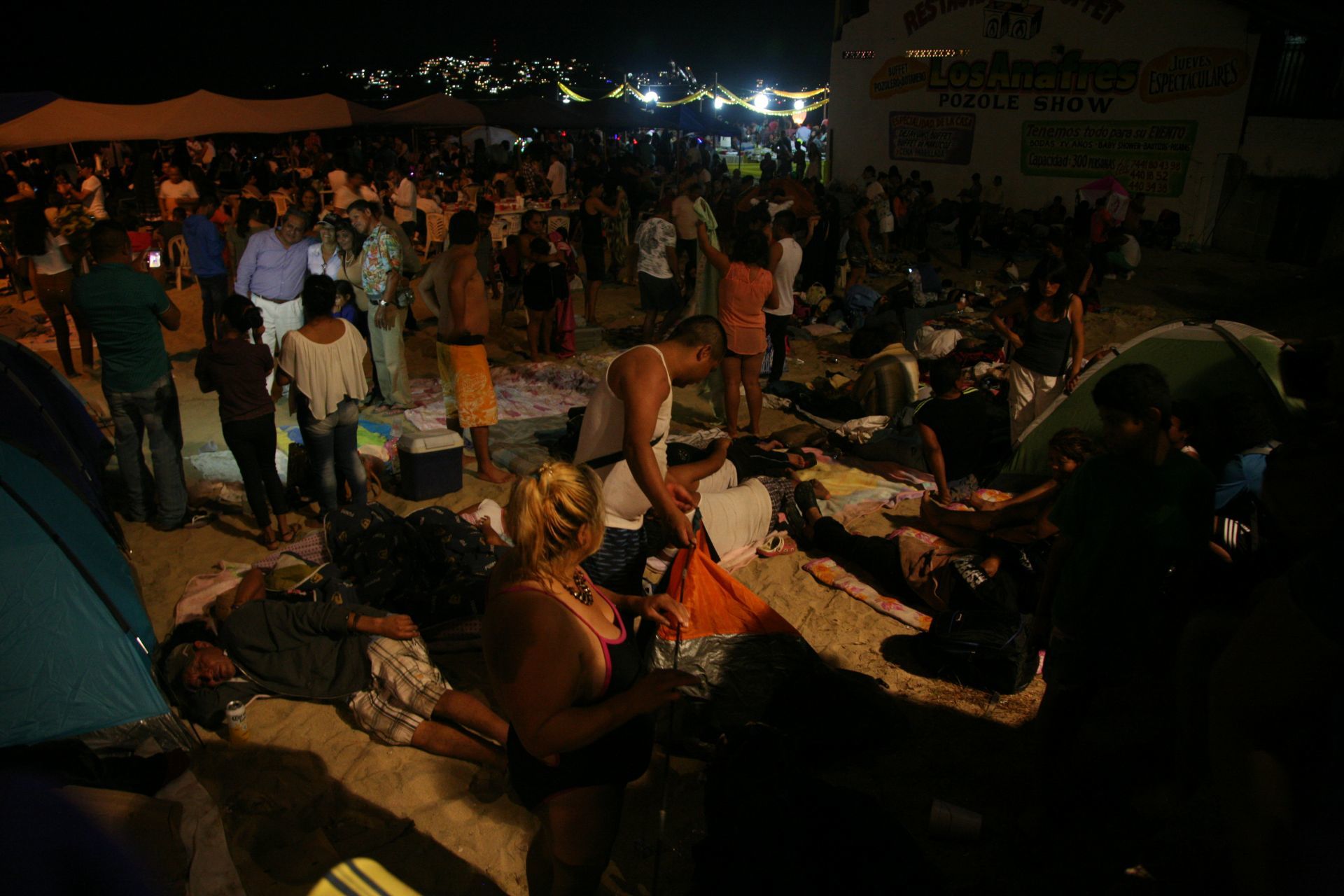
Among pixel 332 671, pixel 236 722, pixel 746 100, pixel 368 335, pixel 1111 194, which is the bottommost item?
pixel 236 722

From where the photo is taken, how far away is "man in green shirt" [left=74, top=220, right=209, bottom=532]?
16.6ft

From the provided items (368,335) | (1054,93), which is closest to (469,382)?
(368,335)

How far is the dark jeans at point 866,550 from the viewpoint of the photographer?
16.2ft

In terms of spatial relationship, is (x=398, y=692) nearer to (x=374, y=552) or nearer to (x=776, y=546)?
(x=374, y=552)

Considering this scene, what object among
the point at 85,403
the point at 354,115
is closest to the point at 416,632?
the point at 85,403

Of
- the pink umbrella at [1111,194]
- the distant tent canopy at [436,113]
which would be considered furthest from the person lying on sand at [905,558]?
the distant tent canopy at [436,113]

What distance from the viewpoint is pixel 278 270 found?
7.18 meters

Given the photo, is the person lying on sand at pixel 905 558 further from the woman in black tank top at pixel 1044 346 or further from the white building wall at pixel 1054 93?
the white building wall at pixel 1054 93

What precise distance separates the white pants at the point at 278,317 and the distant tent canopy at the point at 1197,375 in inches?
251

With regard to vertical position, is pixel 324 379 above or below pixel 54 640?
above

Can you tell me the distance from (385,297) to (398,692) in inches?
170

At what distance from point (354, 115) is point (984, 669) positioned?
55.3ft

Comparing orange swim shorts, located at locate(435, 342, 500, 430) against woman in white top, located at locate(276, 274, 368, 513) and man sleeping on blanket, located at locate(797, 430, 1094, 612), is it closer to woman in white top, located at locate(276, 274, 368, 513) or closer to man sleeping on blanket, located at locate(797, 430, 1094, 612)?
woman in white top, located at locate(276, 274, 368, 513)

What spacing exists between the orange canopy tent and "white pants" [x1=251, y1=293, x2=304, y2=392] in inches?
330
